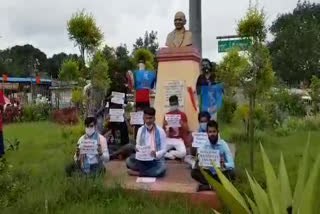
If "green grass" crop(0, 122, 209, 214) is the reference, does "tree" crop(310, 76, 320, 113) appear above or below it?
above

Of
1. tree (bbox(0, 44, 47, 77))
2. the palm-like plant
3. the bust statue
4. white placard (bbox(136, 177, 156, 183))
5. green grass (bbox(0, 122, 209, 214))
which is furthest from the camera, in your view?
tree (bbox(0, 44, 47, 77))

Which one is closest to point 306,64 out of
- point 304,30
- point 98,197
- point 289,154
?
point 304,30

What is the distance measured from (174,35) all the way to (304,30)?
1459 inches

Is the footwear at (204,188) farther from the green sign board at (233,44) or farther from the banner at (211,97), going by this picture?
the banner at (211,97)

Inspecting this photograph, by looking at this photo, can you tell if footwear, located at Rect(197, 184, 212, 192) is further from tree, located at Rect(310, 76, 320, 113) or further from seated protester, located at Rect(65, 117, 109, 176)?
tree, located at Rect(310, 76, 320, 113)

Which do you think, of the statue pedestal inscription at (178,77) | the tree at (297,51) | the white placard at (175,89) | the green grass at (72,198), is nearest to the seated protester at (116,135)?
the statue pedestal inscription at (178,77)

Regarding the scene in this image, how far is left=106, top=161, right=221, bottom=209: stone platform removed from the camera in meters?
5.47

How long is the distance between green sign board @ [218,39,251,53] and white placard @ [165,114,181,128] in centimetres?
140

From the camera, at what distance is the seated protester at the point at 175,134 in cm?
739

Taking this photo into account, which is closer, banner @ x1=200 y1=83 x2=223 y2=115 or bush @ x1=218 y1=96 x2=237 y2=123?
banner @ x1=200 y1=83 x2=223 y2=115

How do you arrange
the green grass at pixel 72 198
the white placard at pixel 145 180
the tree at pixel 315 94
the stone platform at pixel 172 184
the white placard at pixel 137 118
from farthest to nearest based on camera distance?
the tree at pixel 315 94, the white placard at pixel 137 118, the white placard at pixel 145 180, the stone platform at pixel 172 184, the green grass at pixel 72 198

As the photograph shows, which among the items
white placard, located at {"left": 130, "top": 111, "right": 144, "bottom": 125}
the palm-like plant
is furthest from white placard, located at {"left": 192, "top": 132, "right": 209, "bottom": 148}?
the palm-like plant

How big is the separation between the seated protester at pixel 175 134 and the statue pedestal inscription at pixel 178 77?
0.34m

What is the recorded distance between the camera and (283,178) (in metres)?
2.93
